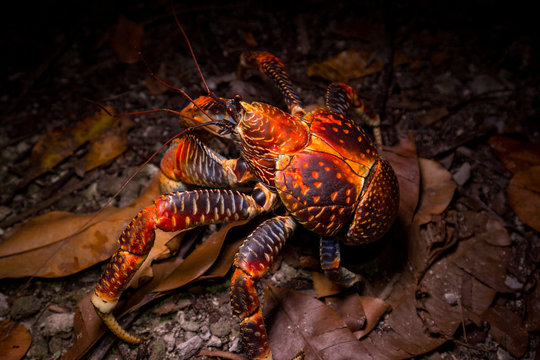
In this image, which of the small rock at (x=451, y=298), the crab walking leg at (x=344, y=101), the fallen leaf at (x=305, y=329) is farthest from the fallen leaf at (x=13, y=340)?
the small rock at (x=451, y=298)

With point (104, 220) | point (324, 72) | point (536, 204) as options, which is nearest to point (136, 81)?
point (104, 220)

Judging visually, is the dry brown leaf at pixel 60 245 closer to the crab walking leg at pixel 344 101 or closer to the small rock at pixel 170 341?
the small rock at pixel 170 341

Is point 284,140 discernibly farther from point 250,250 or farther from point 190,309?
point 190,309

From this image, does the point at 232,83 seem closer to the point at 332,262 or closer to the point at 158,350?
the point at 332,262

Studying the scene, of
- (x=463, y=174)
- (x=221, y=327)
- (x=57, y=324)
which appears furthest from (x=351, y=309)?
(x=57, y=324)

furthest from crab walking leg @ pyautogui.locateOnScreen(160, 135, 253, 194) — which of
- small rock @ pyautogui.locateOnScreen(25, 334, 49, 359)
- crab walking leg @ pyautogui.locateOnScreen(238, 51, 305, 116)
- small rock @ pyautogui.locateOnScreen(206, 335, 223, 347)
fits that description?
small rock @ pyautogui.locateOnScreen(25, 334, 49, 359)

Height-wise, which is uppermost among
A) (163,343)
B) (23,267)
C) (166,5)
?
(166,5)
